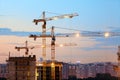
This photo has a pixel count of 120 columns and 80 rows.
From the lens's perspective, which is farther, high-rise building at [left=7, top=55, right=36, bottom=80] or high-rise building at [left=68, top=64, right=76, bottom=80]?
high-rise building at [left=68, top=64, right=76, bottom=80]

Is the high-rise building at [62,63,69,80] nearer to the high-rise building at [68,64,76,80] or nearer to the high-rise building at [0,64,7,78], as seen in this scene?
the high-rise building at [68,64,76,80]

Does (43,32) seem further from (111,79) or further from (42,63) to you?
(111,79)

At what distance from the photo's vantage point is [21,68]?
53.8m

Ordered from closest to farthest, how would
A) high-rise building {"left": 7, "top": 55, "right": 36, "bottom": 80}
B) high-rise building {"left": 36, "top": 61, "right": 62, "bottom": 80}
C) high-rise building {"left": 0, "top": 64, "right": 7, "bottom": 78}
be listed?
high-rise building {"left": 7, "top": 55, "right": 36, "bottom": 80}, high-rise building {"left": 36, "top": 61, "right": 62, "bottom": 80}, high-rise building {"left": 0, "top": 64, "right": 7, "bottom": 78}

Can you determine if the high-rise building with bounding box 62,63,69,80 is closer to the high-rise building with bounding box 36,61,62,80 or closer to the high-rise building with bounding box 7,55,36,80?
the high-rise building with bounding box 36,61,62,80

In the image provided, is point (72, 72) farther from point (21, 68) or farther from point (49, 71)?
point (21, 68)

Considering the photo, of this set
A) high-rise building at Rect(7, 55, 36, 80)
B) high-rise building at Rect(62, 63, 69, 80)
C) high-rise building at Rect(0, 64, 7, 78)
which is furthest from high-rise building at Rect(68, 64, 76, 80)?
high-rise building at Rect(7, 55, 36, 80)

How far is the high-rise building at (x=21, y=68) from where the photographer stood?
53188mm

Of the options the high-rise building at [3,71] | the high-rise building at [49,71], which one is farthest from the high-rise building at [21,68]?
the high-rise building at [3,71]

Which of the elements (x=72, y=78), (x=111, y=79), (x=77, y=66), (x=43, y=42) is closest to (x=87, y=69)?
(x=77, y=66)

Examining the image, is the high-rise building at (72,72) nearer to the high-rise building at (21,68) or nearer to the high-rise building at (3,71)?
the high-rise building at (3,71)

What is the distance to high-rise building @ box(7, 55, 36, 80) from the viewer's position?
5319 centimetres

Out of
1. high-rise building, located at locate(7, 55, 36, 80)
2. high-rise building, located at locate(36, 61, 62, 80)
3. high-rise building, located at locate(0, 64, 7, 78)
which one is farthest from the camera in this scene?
high-rise building, located at locate(0, 64, 7, 78)

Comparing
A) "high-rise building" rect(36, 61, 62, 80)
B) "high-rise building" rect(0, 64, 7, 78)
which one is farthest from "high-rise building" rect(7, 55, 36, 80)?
"high-rise building" rect(0, 64, 7, 78)
